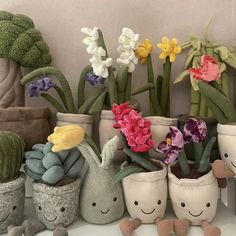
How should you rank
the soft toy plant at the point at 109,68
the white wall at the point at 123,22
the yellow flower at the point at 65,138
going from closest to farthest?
the yellow flower at the point at 65,138
the soft toy plant at the point at 109,68
the white wall at the point at 123,22

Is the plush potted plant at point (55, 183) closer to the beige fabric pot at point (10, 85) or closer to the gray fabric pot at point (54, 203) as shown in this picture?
the gray fabric pot at point (54, 203)

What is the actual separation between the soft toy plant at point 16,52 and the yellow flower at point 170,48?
0.81ft

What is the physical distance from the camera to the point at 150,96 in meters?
0.72

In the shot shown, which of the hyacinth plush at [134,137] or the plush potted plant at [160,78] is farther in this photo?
the plush potted plant at [160,78]

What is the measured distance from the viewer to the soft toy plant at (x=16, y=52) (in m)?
0.65

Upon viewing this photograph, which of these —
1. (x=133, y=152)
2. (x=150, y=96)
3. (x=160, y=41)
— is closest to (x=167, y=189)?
(x=133, y=152)

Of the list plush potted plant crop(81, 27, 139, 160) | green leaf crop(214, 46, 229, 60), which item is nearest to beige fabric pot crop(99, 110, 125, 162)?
plush potted plant crop(81, 27, 139, 160)

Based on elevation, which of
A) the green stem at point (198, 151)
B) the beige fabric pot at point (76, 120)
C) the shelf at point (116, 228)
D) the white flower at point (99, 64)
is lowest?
Answer: the shelf at point (116, 228)

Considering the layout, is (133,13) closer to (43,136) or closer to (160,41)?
(160,41)

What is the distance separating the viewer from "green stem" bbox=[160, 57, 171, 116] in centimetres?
72

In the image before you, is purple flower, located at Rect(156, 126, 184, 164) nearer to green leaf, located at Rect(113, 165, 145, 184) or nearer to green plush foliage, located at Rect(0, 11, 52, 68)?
green leaf, located at Rect(113, 165, 145, 184)

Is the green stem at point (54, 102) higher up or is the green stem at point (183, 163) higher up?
the green stem at point (54, 102)

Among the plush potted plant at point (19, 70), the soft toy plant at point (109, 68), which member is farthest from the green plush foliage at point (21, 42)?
the soft toy plant at point (109, 68)

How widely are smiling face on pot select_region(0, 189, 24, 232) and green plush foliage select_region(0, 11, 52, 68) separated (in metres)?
0.27
